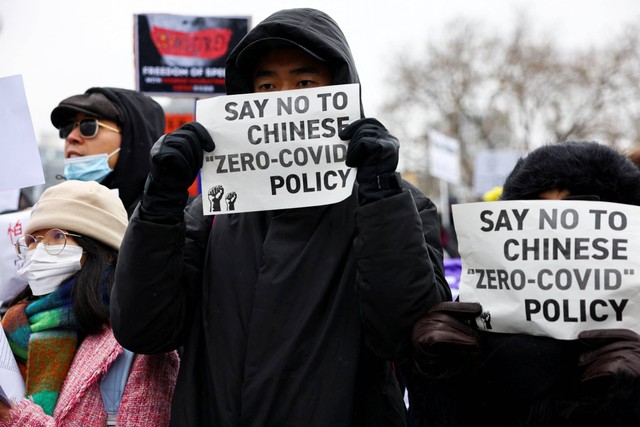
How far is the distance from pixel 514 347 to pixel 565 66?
1360 inches

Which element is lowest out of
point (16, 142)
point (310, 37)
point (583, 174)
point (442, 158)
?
point (442, 158)

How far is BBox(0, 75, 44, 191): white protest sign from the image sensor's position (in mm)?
2971

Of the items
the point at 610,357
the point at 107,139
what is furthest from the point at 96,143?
the point at 610,357

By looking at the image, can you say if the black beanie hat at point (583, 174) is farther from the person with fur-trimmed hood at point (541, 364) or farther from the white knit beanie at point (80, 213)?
the white knit beanie at point (80, 213)

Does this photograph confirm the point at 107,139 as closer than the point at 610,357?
No

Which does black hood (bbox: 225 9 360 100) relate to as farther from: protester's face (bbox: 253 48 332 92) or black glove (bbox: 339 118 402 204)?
black glove (bbox: 339 118 402 204)

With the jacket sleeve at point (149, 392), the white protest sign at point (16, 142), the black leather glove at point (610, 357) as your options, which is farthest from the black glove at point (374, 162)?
the white protest sign at point (16, 142)

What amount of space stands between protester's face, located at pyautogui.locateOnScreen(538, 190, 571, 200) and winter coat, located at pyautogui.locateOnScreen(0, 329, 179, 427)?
4.38 ft

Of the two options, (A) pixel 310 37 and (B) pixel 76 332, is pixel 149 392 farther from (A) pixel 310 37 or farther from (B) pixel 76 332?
(A) pixel 310 37

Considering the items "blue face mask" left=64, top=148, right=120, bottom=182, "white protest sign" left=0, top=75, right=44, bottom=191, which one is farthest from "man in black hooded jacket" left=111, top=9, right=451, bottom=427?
"blue face mask" left=64, top=148, right=120, bottom=182

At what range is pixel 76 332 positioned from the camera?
277cm

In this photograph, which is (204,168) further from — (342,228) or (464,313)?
(464,313)

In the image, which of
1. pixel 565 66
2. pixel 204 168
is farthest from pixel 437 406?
pixel 565 66

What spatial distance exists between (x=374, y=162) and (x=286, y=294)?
464mm
